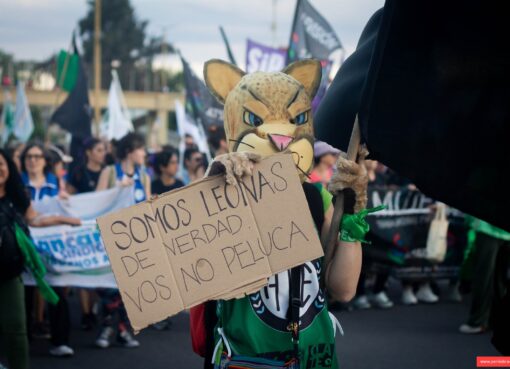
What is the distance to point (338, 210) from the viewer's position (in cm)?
341

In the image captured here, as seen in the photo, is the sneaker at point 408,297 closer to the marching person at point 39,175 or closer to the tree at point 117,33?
the marching person at point 39,175

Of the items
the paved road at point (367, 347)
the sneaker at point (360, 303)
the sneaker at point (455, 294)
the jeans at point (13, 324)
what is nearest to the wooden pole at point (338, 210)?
the jeans at point (13, 324)

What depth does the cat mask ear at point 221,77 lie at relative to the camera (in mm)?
4008

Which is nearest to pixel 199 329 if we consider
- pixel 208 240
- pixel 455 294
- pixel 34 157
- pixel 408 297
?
pixel 208 240

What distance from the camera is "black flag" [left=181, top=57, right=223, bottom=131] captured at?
12.4m

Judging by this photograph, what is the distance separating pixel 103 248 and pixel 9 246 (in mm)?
2635

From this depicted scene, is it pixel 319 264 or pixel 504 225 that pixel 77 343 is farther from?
pixel 504 225

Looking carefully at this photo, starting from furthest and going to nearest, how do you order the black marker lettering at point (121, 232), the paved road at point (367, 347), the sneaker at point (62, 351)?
the sneaker at point (62, 351) < the paved road at point (367, 347) < the black marker lettering at point (121, 232)

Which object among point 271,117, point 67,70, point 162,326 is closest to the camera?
point 271,117

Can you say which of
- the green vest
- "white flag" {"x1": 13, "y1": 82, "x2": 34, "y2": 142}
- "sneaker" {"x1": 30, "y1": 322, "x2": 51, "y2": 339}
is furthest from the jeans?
"white flag" {"x1": 13, "y1": 82, "x2": 34, "y2": 142}

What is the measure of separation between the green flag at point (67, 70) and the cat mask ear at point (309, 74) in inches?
449

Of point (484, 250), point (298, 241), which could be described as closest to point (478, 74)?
point (298, 241)

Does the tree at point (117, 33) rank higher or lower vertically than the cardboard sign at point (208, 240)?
lower

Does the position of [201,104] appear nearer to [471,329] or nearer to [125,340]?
[125,340]
